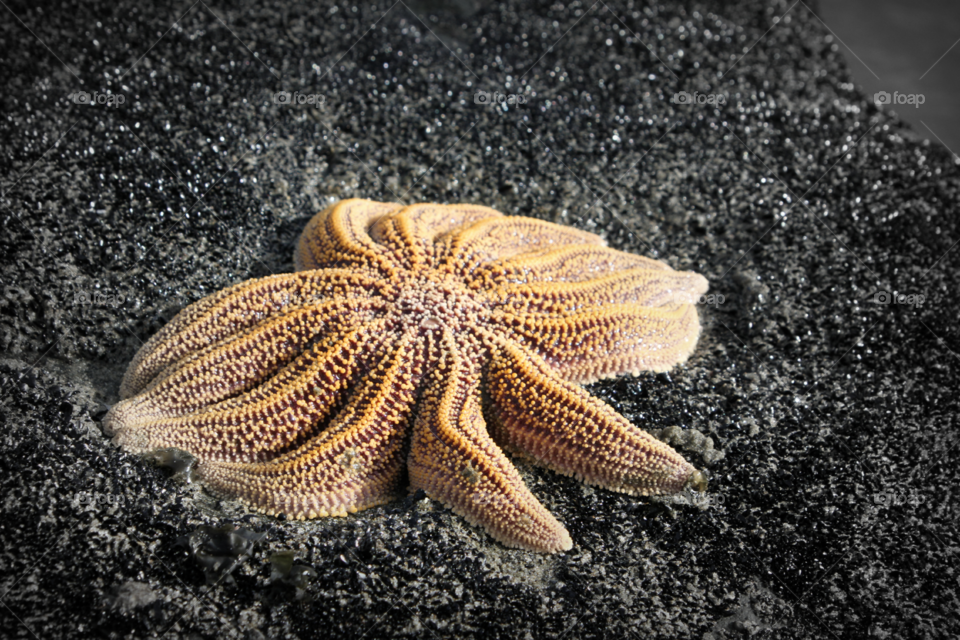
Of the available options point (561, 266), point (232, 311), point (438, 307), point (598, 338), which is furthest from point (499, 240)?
point (232, 311)

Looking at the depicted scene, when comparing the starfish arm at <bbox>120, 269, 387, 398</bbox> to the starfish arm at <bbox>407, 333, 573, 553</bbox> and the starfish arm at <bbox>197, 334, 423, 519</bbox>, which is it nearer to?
the starfish arm at <bbox>197, 334, 423, 519</bbox>

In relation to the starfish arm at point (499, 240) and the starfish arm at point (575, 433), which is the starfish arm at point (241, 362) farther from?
the starfish arm at point (575, 433)

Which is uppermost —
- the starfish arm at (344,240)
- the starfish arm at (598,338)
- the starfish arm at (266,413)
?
the starfish arm at (598,338)

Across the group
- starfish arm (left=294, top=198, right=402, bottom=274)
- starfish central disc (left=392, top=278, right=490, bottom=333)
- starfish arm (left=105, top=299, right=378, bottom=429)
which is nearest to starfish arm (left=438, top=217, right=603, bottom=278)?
starfish central disc (left=392, top=278, right=490, bottom=333)

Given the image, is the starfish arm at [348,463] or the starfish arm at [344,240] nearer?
the starfish arm at [348,463]

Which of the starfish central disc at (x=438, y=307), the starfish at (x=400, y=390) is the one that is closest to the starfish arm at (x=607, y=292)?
the starfish at (x=400, y=390)

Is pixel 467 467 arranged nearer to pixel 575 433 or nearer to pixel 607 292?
pixel 575 433
